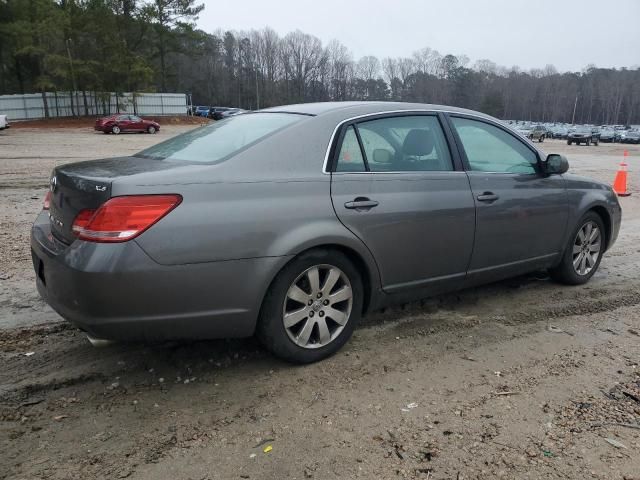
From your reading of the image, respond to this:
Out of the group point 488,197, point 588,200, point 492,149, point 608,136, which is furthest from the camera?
point 608,136

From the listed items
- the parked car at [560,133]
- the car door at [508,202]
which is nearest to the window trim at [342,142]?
the car door at [508,202]

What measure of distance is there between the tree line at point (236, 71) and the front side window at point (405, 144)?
21.4m

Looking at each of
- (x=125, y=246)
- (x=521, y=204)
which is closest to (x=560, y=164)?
(x=521, y=204)

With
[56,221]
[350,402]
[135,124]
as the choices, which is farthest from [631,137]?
[56,221]

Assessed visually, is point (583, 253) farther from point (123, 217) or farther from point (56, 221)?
point (56, 221)

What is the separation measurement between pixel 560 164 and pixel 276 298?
2803 millimetres

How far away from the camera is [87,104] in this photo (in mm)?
50875

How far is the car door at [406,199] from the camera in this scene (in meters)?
3.42

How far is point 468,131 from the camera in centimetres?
418

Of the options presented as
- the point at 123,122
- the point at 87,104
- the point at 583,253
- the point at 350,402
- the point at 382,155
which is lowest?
the point at 123,122

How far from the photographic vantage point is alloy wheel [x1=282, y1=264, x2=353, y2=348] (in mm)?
3219

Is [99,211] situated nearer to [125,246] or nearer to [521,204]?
[125,246]

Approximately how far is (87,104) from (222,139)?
53332 mm

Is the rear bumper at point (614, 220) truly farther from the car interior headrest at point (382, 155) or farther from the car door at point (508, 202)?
the car interior headrest at point (382, 155)
